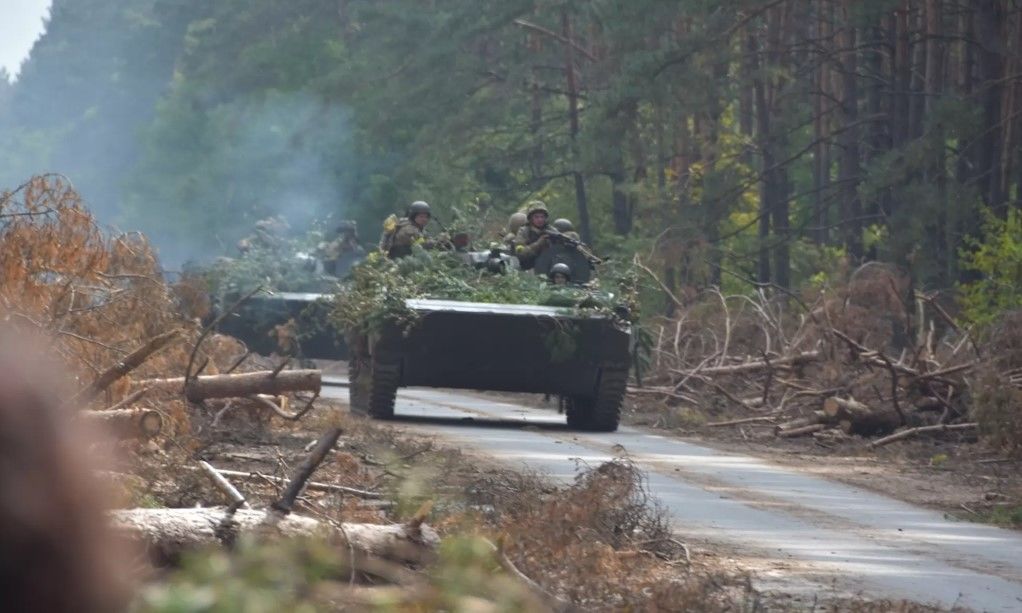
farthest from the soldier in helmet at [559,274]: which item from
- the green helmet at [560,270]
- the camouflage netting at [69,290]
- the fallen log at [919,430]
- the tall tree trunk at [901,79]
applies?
the tall tree trunk at [901,79]

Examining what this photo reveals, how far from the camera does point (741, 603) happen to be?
654 cm

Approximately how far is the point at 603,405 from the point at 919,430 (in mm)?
2771

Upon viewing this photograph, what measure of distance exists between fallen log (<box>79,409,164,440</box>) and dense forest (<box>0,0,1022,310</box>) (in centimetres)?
1030

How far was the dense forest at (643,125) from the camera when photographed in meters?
27.1

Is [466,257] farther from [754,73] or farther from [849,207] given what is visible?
[849,207]

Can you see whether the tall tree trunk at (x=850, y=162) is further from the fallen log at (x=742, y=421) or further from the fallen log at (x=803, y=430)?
the fallen log at (x=803, y=430)

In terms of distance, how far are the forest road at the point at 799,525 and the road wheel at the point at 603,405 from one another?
0.33m

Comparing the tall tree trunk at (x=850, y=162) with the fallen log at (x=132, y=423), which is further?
the tall tree trunk at (x=850, y=162)

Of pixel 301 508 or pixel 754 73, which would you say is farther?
pixel 754 73

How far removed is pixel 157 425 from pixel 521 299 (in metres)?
8.39

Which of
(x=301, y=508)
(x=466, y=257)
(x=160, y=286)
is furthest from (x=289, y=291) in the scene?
(x=301, y=508)

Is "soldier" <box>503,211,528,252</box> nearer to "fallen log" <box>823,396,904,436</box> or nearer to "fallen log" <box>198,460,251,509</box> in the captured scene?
"fallen log" <box>823,396,904,436</box>

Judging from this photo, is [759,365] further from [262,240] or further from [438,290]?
[262,240]

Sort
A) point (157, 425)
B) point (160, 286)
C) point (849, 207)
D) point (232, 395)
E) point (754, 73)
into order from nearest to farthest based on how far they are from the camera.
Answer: point (157, 425)
point (160, 286)
point (232, 395)
point (754, 73)
point (849, 207)
